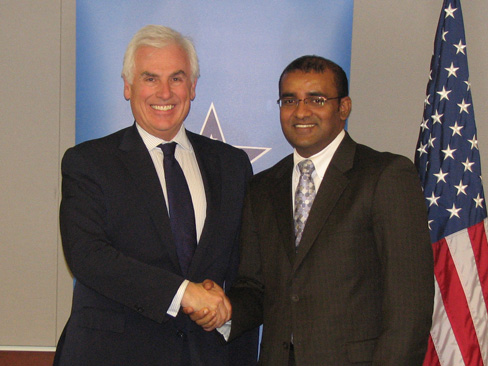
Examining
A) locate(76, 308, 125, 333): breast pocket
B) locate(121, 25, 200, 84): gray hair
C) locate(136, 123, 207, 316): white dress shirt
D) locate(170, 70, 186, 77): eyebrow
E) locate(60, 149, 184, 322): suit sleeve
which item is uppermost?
locate(121, 25, 200, 84): gray hair

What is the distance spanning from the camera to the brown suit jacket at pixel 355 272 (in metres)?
2.02

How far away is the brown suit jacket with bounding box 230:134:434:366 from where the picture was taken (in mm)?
2021

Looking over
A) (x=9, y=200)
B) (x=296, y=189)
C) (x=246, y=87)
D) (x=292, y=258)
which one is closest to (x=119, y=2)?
(x=246, y=87)

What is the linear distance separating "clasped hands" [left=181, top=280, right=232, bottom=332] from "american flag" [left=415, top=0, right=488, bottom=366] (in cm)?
116

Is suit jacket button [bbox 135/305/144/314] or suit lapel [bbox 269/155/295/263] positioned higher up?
suit lapel [bbox 269/155/295/263]

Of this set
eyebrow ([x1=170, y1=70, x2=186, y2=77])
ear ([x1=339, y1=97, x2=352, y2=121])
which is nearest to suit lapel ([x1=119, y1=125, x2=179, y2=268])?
eyebrow ([x1=170, y1=70, x2=186, y2=77])

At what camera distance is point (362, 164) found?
2234mm

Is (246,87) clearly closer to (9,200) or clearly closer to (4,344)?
(9,200)

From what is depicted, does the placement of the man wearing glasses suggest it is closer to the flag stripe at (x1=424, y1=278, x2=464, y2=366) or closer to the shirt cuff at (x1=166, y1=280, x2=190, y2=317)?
the shirt cuff at (x1=166, y1=280, x2=190, y2=317)

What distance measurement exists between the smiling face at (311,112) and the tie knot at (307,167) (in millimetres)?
55

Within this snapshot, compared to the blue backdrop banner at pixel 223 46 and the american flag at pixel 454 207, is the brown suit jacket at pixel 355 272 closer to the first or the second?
the american flag at pixel 454 207

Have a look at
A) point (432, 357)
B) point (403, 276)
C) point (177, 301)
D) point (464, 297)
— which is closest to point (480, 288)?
point (464, 297)

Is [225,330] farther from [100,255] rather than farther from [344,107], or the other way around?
[344,107]

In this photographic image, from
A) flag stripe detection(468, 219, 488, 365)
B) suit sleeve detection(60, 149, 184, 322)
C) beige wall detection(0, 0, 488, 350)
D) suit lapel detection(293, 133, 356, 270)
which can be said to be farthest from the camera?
beige wall detection(0, 0, 488, 350)
